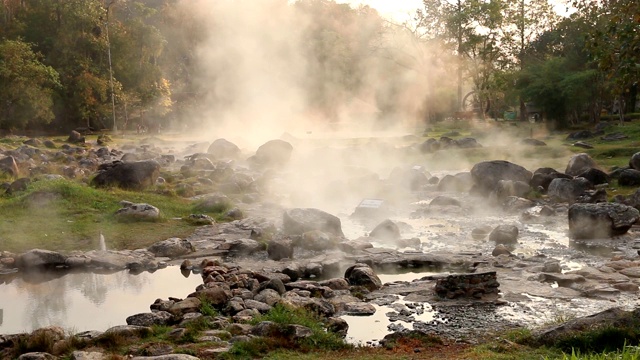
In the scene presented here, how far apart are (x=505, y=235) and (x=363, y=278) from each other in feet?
15.1

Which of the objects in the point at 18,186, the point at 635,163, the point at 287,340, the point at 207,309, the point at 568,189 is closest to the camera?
the point at 287,340

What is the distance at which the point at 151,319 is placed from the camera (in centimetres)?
902

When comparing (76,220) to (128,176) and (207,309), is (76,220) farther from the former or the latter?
(207,309)

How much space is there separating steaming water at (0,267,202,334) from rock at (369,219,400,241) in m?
4.58

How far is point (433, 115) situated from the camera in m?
57.2

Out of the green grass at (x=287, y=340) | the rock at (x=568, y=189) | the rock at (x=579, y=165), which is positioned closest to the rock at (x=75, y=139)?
the rock at (x=579, y=165)

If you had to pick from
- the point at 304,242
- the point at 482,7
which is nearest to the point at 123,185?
the point at 304,242

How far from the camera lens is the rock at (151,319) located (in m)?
8.95

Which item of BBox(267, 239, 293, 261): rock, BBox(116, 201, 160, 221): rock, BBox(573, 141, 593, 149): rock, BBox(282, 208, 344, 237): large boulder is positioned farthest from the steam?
BBox(267, 239, 293, 261): rock

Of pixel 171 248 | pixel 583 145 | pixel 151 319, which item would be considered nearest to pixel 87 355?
pixel 151 319

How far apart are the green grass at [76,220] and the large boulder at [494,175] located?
28.9ft

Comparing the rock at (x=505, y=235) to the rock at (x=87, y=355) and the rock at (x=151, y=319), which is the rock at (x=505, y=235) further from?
the rock at (x=87, y=355)

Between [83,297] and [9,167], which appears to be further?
[9,167]

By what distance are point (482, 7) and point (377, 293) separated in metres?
40.1
